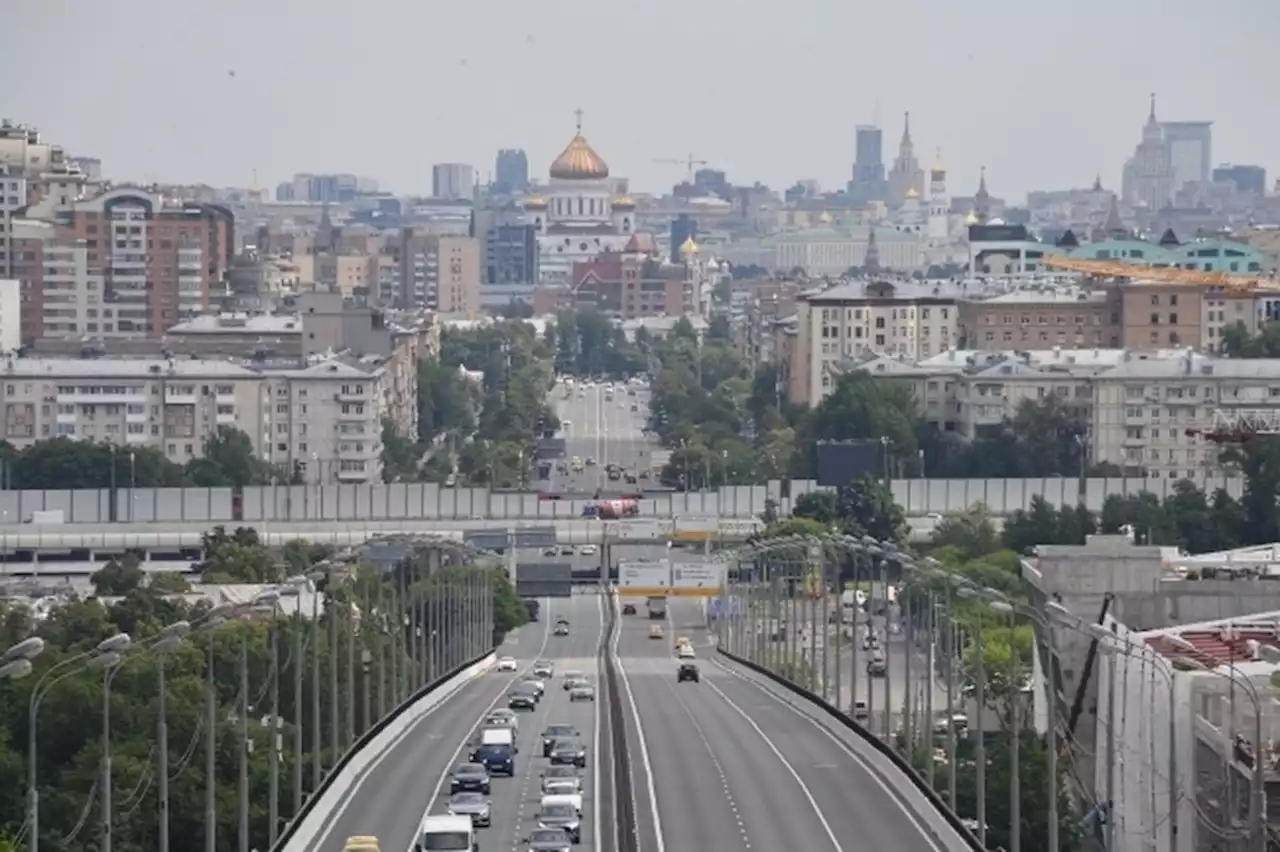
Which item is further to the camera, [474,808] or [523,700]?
[523,700]

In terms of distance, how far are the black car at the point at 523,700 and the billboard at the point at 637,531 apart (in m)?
34.2

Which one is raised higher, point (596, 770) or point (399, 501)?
point (399, 501)

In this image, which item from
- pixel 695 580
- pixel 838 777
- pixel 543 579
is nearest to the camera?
pixel 838 777

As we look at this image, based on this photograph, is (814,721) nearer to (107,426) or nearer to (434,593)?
(434,593)

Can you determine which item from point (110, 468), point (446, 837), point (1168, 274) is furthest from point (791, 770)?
point (1168, 274)

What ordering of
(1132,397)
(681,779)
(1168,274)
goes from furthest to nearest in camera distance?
(1168,274)
(1132,397)
(681,779)

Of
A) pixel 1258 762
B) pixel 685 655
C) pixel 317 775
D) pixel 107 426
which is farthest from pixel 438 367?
pixel 1258 762

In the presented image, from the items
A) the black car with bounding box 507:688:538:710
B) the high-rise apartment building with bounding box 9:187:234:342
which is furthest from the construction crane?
the black car with bounding box 507:688:538:710

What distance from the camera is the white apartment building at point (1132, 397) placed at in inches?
3644

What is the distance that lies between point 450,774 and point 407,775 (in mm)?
395

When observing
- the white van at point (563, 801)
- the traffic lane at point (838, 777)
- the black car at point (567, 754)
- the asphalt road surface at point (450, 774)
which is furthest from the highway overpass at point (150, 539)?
the white van at point (563, 801)

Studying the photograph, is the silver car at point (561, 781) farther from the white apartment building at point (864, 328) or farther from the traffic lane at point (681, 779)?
the white apartment building at point (864, 328)

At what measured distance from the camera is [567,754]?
→ 38781mm

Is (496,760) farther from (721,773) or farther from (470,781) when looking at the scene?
(470,781)
